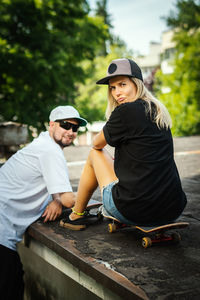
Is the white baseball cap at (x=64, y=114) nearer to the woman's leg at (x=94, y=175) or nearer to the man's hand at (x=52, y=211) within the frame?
the woman's leg at (x=94, y=175)

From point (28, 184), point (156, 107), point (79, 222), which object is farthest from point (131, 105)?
point (28, 184)

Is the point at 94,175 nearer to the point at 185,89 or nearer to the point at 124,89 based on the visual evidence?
the point at 124,89

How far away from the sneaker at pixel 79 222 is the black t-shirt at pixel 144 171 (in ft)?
2.04

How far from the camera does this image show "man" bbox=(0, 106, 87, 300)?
3.09 m

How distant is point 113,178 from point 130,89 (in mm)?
742

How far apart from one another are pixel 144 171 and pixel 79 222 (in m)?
0.94

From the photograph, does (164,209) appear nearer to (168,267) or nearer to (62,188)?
(168,267)

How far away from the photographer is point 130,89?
2.72 meters

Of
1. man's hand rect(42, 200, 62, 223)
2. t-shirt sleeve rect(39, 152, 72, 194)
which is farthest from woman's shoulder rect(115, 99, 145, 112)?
man's hand rect(42, 200, 62, 223)

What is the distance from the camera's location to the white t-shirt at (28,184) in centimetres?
307

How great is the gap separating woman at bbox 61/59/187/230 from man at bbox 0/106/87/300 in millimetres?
608

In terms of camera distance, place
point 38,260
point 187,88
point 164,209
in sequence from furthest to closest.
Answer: point 187,88 → point 38,260 → point 164,209

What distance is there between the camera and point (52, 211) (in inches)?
130

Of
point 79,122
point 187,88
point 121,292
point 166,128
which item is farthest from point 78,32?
point 121,292
